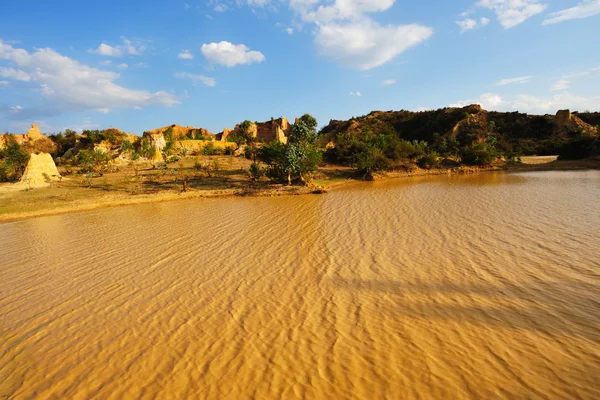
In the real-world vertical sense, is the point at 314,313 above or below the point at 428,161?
below

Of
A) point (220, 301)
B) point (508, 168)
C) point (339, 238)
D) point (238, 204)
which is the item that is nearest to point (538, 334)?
point (220, 301)

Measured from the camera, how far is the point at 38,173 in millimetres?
25828

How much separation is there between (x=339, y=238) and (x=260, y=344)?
612 cm

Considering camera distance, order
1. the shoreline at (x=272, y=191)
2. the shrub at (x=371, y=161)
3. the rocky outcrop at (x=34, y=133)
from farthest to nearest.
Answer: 1. the rocky outcrop at (x=34, y=133)
2. the shrub at (x=371, y=161)
3. the shoreline at (x=272, y=191)

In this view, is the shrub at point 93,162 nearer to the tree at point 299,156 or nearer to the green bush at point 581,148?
the tree at point 299,156

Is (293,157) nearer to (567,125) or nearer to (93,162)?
(93,162)

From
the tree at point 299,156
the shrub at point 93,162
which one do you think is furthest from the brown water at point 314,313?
the shrub at point 93,162

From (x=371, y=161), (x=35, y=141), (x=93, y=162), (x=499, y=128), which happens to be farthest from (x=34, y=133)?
(x=499, y=128)

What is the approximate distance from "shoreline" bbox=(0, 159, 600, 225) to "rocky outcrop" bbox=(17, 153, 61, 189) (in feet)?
24.5

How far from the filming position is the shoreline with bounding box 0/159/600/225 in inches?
726

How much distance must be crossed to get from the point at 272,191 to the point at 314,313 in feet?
56.5

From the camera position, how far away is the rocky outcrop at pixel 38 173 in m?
24.5

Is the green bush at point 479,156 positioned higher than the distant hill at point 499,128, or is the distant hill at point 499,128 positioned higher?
the distant hill at point 499,128

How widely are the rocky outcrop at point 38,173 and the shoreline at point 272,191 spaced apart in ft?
24.5
